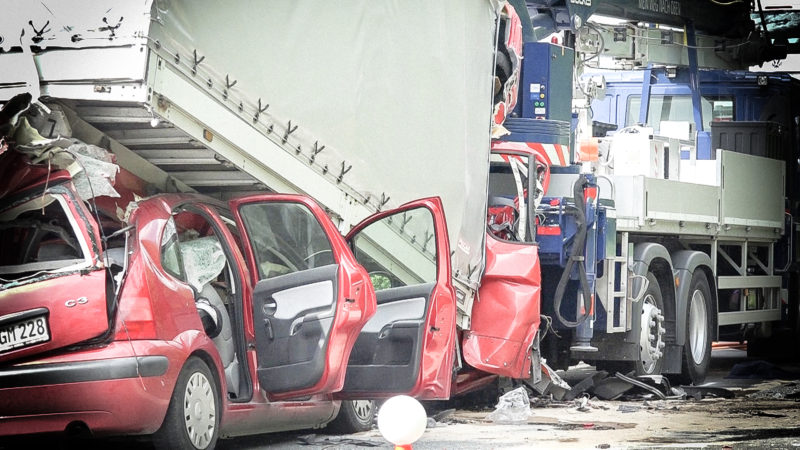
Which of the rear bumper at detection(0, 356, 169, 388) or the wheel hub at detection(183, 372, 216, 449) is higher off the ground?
the rear bumper at detection(0, 356, 169, 388)

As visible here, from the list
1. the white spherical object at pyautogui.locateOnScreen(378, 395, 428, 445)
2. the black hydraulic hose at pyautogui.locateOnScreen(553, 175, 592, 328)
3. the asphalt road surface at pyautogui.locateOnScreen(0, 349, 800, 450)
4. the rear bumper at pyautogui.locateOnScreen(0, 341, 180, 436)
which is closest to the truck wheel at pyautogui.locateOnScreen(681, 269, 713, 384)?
the asphalt road surface at pyautogui.locateOnScreen(0, 349, 800, 450)

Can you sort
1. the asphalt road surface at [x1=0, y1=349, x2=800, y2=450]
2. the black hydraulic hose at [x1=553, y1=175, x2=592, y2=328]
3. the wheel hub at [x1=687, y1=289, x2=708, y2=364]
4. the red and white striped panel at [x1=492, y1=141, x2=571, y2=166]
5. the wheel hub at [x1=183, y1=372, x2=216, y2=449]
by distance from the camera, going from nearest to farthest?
the wheel hub at [x1=183, y1=372, x2=216, y2=449] < the asphalt road surface at [x1=0, y1=349, x2=800, y2=450] < the black hydraulic hose at [x1=553, y1=175, x2=592, y2=328] < the red and white striped panel at [x1=492, y1=141, x2=571, y2=166] < the wheel hub at [x1=687, y1=289, x2=708, y2=364]

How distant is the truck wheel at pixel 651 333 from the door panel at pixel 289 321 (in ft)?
17.6

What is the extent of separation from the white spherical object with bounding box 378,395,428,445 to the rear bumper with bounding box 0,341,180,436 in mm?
2600

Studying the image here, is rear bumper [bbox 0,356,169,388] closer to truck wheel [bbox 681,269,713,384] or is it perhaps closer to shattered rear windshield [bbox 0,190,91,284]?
shattered rear windshield [bbox 0,190,91,284]

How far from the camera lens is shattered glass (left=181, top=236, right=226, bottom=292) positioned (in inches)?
328

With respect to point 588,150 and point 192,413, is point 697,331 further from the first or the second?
point 192,413

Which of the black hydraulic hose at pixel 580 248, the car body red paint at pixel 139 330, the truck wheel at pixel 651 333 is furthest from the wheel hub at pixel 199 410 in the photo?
the truck wheel at pixel 651 333

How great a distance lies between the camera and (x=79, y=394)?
7301mm

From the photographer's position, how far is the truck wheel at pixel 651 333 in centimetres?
1320

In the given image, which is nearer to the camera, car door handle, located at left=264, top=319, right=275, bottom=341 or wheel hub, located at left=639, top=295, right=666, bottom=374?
car door handle, located at left=264, top=319, right=275, bottom=341

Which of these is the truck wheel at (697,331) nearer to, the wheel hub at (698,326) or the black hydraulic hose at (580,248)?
the wheel hub at (698,326)

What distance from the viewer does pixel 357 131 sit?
986 cm

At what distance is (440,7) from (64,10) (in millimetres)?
3238
